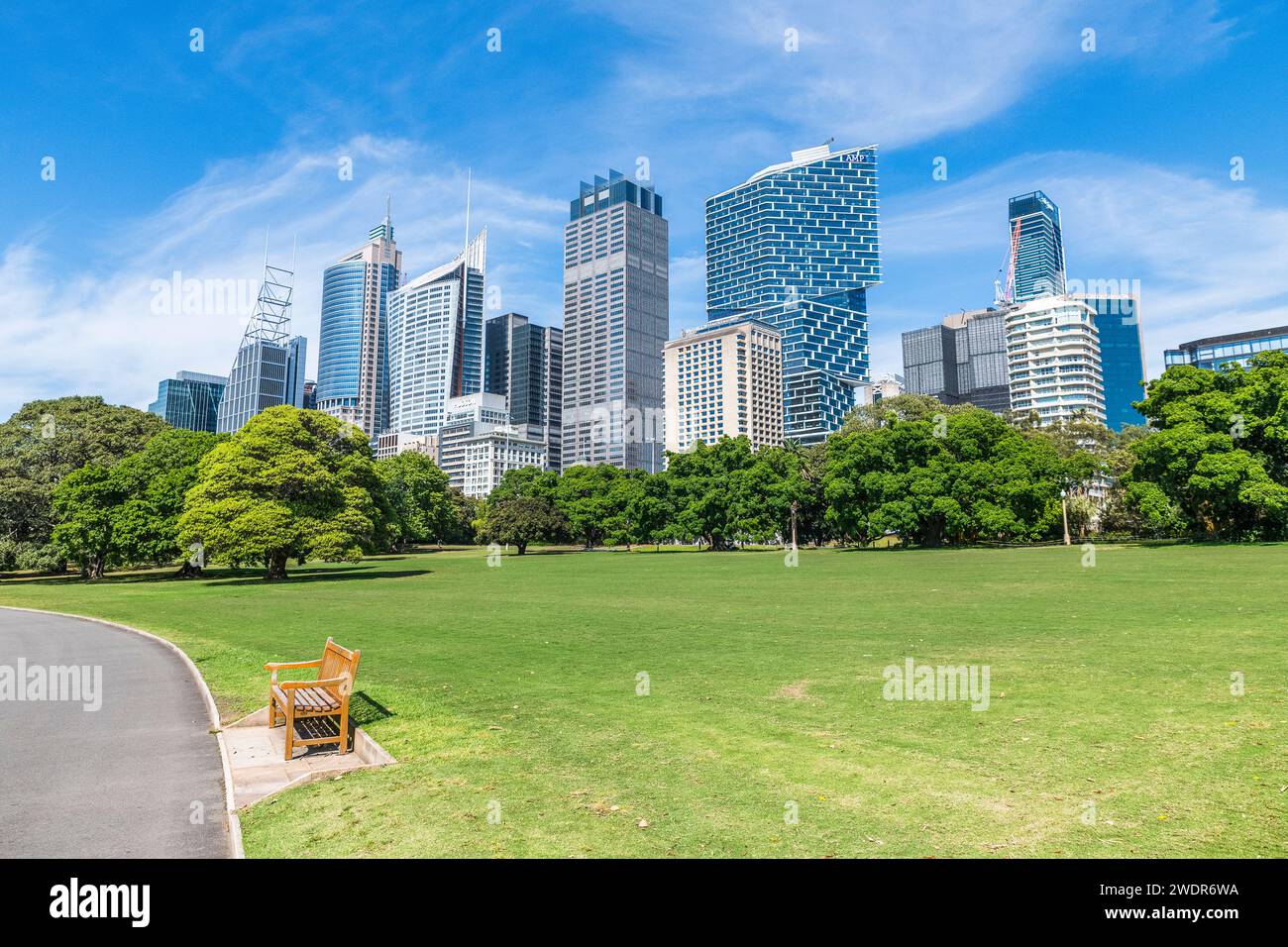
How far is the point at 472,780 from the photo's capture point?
6.75 meters

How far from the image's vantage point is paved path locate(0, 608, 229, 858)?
5863mm

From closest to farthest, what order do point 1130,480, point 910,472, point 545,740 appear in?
point 545,740 < point 1130,480 < point 910,472

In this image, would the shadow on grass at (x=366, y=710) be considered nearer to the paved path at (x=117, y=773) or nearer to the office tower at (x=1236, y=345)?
the paved path at (x=117, y=773)

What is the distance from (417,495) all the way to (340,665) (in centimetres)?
8880

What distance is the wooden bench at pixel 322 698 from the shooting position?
26.3ft

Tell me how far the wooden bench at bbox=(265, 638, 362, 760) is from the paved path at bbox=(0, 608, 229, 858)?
2.65 ft

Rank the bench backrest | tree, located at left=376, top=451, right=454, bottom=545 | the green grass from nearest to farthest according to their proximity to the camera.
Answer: the green grass, the bench backrest, tree, located at left=376, top=451, right=454, bottom=545

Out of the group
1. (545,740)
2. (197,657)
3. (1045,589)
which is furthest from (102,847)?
(1045,589)

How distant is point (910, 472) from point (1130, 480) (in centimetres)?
1670

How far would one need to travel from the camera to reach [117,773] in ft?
25.5
